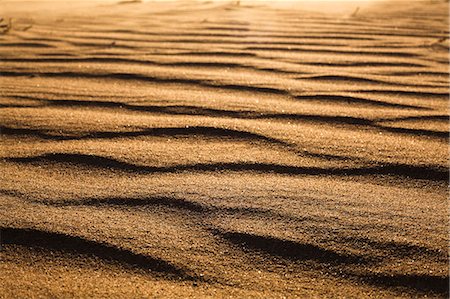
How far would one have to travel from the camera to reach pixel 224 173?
1177 millimetres

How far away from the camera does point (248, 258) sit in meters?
0.90

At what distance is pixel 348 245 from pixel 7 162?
967mm

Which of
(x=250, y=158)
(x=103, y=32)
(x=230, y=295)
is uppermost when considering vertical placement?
(x=103, y=32)

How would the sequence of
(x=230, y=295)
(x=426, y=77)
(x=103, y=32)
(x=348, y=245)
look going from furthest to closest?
(x=103, y=32)
(x=426, y=77)
(x=348, y=245)
(x=230, y=295)

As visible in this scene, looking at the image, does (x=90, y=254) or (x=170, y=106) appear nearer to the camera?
(x=90, y=254)

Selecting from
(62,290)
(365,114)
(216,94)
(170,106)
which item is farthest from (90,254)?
(365,114)

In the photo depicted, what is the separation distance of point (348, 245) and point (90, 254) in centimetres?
56

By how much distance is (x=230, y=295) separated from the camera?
82 cm

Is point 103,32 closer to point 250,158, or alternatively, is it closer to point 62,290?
point 250,158

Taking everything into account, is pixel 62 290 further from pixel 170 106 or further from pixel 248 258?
pixel 170 106

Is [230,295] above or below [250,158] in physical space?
below

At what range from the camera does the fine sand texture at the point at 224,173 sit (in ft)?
2.85

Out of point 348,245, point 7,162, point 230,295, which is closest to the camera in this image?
point 230,295

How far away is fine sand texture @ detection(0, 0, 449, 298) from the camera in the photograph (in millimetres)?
869
